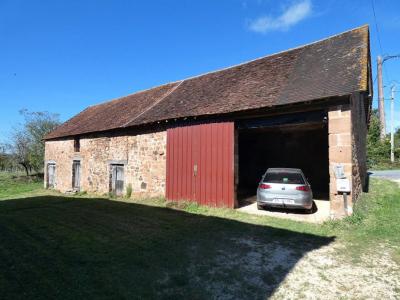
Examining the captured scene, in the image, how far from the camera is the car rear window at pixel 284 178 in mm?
8727

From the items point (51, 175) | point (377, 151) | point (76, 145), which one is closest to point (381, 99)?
point (377, 151)

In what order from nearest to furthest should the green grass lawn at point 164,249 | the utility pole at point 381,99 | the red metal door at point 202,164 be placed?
the green grass lawn at point 164,249 < the red metal door at point 202,164 < the utility pole at point 381,99

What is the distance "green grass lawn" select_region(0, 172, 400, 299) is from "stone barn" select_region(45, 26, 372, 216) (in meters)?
1.44

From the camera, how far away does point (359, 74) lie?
820cm

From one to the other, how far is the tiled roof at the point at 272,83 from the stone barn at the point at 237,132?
48 millimetres

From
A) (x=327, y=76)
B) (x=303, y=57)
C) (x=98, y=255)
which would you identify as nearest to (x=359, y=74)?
(x=327, y=76)

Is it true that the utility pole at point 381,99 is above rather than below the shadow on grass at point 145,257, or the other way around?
above

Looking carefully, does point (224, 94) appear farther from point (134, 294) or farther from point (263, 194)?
point (134, 294)

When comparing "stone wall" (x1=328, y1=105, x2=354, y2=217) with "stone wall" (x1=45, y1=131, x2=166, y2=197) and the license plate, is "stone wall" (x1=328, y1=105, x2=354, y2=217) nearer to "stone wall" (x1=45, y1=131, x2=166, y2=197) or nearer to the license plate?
the license plate

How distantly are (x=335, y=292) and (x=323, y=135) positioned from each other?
41.4 feet

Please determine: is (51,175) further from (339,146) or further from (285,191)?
(339,146)

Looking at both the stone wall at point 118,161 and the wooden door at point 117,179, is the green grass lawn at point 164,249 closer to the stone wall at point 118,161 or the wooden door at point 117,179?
the stone wall at point 118,161

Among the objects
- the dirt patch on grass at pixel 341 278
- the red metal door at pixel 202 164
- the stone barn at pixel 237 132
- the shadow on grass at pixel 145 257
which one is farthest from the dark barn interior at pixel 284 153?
the dirt patch on grass at pixel 341 278

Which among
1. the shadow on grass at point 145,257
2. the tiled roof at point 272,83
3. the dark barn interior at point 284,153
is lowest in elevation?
the shadow on grass at point 145,257
